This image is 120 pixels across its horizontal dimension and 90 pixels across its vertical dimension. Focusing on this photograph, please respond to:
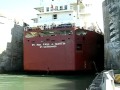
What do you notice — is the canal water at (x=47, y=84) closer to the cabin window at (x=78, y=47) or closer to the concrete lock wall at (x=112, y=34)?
the concrete lock wall at (x=112, y=34)

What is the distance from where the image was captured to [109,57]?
22266 mm

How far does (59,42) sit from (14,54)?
6860mm

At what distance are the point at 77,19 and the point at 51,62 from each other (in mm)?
4460

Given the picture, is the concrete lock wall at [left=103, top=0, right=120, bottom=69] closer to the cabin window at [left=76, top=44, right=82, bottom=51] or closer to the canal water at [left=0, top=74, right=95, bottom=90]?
the cabin window at [left=76, top=44, right=82, bottom=51]

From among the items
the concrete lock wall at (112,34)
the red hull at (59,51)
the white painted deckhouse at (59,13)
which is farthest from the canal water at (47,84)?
the white painted deckhouse at (59,13)

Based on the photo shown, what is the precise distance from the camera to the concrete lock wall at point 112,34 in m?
21.2

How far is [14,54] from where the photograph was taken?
28.4 metres

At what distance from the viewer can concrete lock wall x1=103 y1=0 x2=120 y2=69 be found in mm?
21156

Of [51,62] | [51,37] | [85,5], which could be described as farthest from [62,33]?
[85,5]

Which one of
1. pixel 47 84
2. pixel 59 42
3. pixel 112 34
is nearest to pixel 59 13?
pixel 59 42

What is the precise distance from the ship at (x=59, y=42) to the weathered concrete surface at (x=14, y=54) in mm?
3304

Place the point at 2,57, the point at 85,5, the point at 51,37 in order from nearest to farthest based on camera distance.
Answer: the point at 51,37
the point at 2,57
the point at 85,5

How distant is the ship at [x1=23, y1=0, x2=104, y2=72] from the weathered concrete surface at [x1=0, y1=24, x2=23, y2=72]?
3304 mm

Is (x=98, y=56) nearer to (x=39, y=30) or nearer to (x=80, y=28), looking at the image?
(x=80, y=28)
